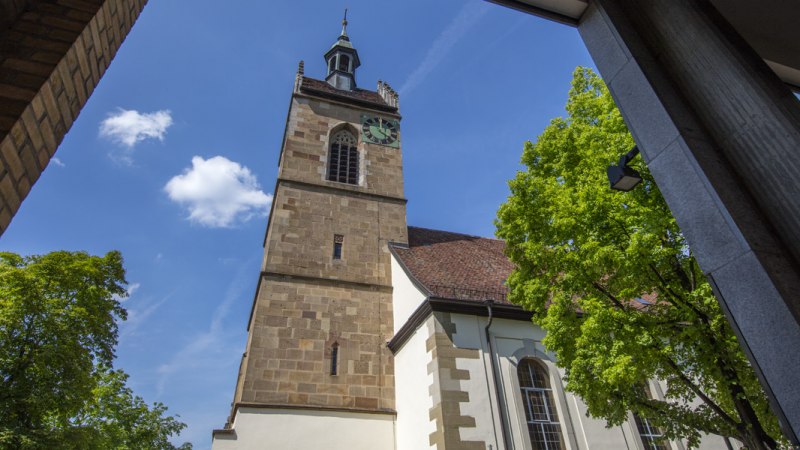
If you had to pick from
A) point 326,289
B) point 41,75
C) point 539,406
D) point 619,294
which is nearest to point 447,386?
point 539,406

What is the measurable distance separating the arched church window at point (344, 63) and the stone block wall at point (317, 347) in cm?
1489

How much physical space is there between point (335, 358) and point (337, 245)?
157 inches

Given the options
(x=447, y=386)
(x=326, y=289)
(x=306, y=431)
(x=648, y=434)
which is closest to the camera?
(x=447, y=386)

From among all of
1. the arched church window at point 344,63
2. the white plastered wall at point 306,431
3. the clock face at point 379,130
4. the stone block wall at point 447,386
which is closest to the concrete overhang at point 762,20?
the stone block wall at point 447,386

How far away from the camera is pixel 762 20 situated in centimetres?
330

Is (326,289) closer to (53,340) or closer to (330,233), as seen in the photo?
(330,233)

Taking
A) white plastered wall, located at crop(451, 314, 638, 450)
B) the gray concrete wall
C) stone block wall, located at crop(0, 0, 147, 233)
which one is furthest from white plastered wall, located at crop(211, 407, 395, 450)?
the gray concrete wall

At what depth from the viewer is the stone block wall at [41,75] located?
78.0 inches

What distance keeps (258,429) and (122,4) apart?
10804 millimetres

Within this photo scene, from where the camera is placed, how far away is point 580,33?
Result: 3.74 meters

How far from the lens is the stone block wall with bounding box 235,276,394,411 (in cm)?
1228

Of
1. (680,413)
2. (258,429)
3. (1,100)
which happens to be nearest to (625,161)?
(1,100)

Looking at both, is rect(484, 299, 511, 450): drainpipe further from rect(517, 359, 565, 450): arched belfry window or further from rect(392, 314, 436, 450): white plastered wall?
rect(392, 314, 436, 450): white plastered wall

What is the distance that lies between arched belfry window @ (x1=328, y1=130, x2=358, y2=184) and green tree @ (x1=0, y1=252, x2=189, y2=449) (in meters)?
8.22
